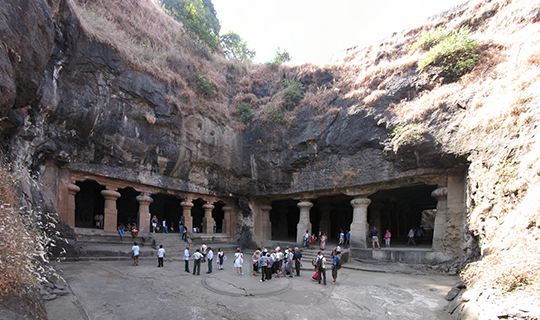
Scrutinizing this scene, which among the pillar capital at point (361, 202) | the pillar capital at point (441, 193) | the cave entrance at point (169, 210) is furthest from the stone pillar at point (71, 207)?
the pillar capital at point (441, 193)

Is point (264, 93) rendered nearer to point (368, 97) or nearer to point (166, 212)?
point (368, 97)

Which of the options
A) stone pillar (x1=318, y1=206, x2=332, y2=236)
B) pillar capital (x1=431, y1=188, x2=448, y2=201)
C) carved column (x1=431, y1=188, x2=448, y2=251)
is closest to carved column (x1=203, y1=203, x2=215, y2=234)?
stone pillar (x1=318, y1=206, x2=332, y2=236)

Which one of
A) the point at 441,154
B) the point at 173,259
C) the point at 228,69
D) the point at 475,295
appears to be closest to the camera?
the point at 475,295

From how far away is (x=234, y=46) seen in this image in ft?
90.2

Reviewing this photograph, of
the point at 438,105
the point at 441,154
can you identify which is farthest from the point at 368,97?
the point at 441,154

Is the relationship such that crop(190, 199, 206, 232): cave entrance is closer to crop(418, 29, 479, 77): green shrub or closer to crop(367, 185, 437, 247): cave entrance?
crop(367, 185, 437, 247): cave entrance

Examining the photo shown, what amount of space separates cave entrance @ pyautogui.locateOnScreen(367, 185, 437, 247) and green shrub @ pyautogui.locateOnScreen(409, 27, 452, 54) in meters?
7.27

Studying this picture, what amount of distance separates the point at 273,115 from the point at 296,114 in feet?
4.79

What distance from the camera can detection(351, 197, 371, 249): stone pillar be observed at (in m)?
14.2

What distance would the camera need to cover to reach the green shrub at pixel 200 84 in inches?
688

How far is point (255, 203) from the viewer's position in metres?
19.2

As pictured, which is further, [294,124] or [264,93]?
[264,93]

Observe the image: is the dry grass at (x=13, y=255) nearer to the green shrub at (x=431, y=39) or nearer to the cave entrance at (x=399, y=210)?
the cave entrance at (x=399, y=210)

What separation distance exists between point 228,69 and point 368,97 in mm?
12425
